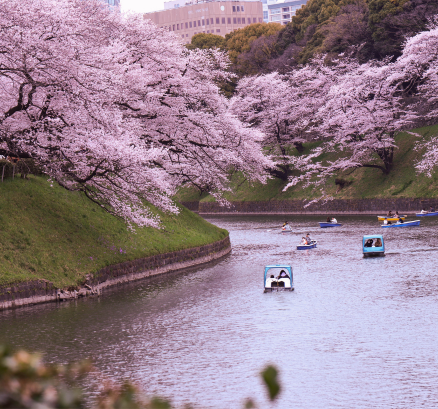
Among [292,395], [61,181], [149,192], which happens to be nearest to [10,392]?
[292,395]

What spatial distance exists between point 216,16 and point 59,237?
170 metres

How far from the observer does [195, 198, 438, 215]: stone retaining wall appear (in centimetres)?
6094

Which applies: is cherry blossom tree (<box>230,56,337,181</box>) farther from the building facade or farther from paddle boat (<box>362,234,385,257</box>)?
the building facade

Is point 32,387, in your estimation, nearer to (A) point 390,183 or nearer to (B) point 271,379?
(B) point 271,379

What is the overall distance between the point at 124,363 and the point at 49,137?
14026 millimetres

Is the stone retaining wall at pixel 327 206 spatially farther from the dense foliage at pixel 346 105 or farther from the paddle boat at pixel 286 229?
the paddle boat at pixel 286 229

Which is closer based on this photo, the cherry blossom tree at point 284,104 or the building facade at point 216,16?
the cherry blossom tree at point 284,104

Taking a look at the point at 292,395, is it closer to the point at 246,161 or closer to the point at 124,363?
the point at 124,363

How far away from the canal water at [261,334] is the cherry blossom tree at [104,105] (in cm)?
603

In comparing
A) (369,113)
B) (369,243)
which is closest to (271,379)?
(369,243)

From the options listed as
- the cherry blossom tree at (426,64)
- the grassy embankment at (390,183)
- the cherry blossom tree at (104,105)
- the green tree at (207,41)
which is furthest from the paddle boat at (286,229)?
the green tree at (207,41)

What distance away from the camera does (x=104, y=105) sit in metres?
30.2

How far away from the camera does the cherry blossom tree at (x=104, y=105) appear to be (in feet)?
79.0

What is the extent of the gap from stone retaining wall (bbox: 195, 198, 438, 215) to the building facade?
113 meters
